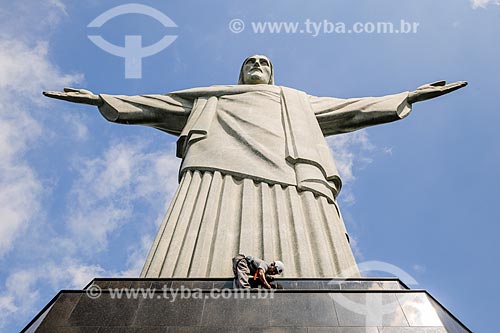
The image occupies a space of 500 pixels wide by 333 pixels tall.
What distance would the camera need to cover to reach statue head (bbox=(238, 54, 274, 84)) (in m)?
12.8

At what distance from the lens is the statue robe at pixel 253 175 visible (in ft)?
24.5

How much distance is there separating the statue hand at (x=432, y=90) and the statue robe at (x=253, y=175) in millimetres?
174

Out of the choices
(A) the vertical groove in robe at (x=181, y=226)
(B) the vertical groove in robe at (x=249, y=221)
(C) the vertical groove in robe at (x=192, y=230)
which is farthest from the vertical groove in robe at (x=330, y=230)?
(A) the vertical groove in robe at (x=181, y=226)

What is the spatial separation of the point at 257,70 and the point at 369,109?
8.73 ft

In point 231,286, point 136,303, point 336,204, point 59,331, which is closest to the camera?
point 59,331

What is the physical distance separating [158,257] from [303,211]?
2163mm

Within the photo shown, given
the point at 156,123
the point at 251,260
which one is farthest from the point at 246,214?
the point at 156,123

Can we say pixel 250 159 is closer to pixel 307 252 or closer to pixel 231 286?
pixel 307 252

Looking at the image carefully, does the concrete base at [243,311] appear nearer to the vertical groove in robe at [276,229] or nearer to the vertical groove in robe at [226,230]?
the vertical groove in robe at [226,230]

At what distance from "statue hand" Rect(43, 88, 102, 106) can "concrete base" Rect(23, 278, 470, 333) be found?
6.65 metres

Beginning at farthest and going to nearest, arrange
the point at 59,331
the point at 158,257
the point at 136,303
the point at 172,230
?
the point at 172,230
the point at 158,257
the point at 136,303
the point at 59,331

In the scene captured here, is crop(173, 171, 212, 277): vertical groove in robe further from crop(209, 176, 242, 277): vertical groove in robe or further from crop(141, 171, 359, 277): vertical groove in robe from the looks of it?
crop(209, 176, 242, 277): vertical groove in robe

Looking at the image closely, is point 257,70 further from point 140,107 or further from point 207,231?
point 207,231

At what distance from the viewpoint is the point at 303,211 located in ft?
27.6
